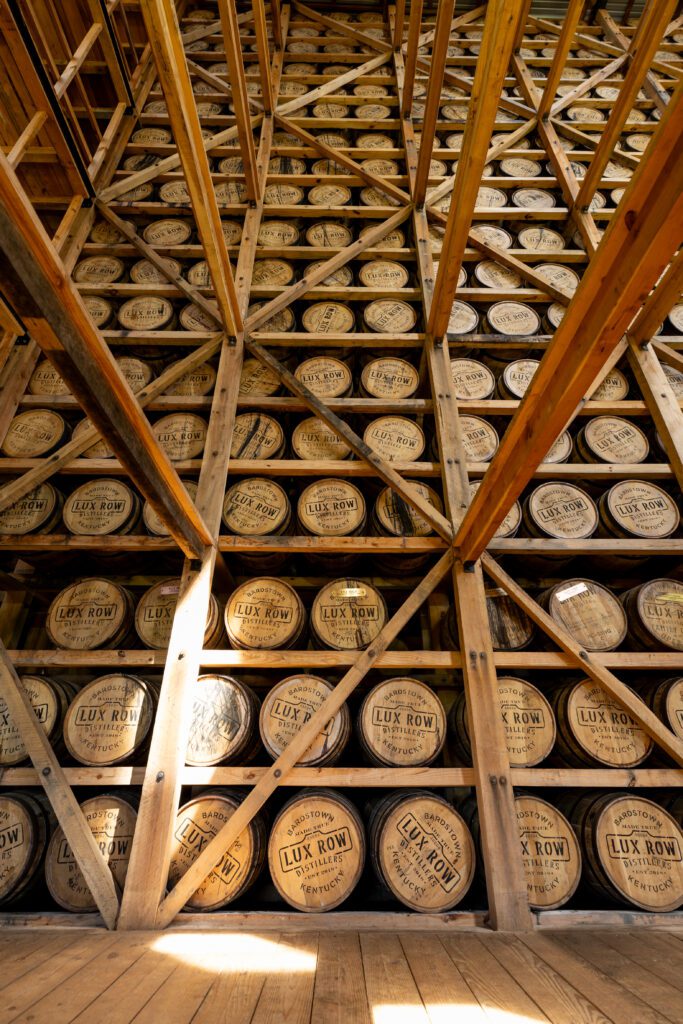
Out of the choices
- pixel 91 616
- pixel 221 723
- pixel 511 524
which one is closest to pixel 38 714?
pixel 91 616

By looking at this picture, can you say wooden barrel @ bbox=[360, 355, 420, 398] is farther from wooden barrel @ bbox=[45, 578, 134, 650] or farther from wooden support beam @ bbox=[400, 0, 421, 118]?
wooden support beam @ bbox=[400, 0, 421, 118]

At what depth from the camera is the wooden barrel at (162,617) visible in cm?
345

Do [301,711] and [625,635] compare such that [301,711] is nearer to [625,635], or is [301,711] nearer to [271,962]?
[271,962]

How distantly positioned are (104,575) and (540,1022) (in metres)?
3.69

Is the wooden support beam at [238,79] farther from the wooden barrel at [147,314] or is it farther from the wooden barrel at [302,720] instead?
the wooden barrel at [302,720]

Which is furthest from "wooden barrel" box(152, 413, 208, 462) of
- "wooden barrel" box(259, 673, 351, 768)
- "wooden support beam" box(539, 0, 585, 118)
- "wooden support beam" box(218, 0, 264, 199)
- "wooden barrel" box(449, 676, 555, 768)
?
"wooden support beam" box(539, 0, 585, 118)

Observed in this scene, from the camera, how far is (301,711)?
10.3 ft

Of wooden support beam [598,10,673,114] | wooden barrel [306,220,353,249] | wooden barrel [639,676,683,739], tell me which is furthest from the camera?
wooden support beam [598,10,673,114]

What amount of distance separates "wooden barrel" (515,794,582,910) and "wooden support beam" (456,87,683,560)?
173cm

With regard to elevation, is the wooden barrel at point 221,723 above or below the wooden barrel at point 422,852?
above

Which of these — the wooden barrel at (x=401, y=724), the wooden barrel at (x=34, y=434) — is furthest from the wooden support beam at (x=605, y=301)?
the wooden barrel at (x=34, y=434)

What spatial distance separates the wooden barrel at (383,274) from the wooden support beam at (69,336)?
327 cm

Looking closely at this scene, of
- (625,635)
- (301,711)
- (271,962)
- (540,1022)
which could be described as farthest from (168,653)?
(625,635)

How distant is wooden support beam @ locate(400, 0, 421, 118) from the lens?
200 inches
